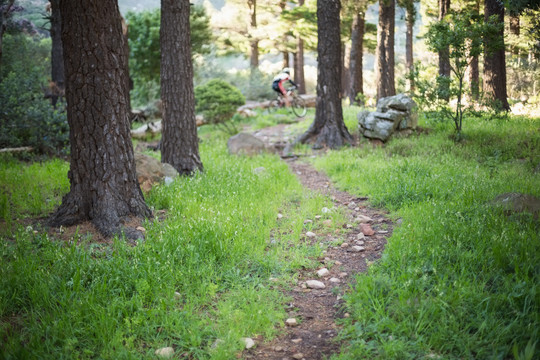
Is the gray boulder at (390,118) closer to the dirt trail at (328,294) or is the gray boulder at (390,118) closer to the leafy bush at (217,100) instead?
the dirt trail at (328,294)

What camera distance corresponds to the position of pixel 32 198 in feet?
20.5

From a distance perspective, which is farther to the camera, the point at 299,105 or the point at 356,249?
the point at 299,105

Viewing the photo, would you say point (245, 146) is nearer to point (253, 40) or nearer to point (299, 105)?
point (299, 105)

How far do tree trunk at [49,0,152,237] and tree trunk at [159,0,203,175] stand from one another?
9.84ft

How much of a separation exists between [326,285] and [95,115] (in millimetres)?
3613

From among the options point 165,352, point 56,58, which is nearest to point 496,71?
point 165,352

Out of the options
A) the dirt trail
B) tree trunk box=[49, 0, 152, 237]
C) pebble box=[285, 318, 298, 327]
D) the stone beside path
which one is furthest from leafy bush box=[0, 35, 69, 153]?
pebble box=[285, 318, 298, 327]

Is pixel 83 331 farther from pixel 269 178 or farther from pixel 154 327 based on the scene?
pixel 269 178

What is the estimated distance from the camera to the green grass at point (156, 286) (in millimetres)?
3004

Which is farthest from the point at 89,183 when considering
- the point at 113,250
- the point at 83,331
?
the point at 83,331

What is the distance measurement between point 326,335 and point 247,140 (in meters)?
8.26

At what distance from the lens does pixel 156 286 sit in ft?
11.8

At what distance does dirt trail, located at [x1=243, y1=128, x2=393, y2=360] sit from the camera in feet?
10.2

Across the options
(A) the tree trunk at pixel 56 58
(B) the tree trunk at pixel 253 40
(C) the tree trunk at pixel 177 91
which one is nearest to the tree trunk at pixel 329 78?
(C) the tree trunk at pixel 177 91
